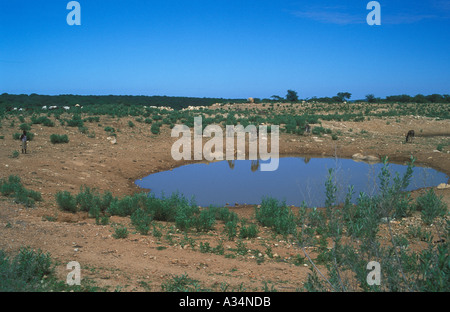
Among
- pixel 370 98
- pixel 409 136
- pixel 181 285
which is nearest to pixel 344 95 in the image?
pixel 370 98

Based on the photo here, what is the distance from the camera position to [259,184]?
1258cm

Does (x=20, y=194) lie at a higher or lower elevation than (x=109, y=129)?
lower

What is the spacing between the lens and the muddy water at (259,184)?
11.0 meters

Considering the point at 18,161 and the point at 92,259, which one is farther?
the point at 18,161

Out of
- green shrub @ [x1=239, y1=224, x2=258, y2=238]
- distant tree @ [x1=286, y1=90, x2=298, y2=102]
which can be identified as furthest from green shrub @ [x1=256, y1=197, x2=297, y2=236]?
distant tree @ [x1=286, y1=90, x2=298, y2=102]

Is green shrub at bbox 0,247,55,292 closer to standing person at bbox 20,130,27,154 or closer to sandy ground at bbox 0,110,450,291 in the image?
sandy ground at bbox 0,110,450,291

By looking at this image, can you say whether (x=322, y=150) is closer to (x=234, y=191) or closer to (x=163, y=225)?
(x=234, y=191)

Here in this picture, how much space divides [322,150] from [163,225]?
13.2 meters

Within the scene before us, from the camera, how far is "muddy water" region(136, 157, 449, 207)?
10953 mm

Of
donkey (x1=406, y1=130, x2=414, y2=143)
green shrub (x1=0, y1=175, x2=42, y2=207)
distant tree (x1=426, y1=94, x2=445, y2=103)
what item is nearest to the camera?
green shrub (x1=0, y1=175, x2=42, y2=207)

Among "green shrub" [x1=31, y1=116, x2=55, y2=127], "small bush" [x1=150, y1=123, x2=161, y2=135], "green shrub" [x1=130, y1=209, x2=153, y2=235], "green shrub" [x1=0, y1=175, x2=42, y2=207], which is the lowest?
"green shrub" [x1=130, y1=209, x2=153, y2=235]

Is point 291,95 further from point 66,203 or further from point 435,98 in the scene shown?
point 66,203

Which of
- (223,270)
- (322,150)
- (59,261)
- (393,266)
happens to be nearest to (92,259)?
(59,261)
